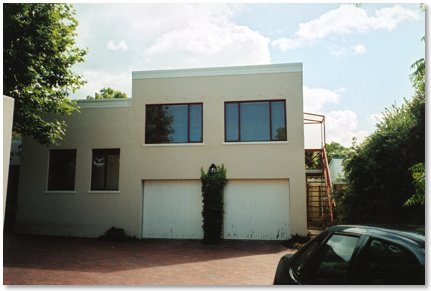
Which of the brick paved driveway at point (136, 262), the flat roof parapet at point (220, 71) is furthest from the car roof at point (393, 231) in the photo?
the flat roof parapet at point (220, 71)

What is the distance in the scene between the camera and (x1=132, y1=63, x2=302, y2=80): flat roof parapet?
1284 centimetres

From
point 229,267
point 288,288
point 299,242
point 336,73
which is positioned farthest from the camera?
point 299,242

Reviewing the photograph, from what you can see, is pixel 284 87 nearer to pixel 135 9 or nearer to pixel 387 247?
pixel 135 9

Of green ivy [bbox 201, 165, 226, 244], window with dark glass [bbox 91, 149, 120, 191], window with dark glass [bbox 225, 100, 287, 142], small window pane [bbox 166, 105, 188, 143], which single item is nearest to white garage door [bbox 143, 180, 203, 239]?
green ivy [bbox 201, 165, 226, 244]

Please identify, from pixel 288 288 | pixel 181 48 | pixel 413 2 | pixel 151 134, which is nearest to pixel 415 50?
pixel 413 2

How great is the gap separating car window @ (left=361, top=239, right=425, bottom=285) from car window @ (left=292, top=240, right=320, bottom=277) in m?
0.76

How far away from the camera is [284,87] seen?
12.8 metres

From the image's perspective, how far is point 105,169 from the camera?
13.7 meters

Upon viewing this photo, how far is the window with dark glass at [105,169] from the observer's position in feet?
44.7

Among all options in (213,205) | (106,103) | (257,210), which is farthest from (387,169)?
(106,103)

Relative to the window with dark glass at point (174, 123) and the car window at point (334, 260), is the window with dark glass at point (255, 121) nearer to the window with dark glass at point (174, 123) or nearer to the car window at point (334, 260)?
the window with dark glass at point (174, 123)

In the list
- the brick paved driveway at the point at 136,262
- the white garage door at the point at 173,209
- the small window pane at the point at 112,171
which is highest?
the small window pane at the point at 112,171

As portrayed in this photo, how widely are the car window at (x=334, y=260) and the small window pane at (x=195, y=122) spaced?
981 centimetres

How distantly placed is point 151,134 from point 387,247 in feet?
37.0
